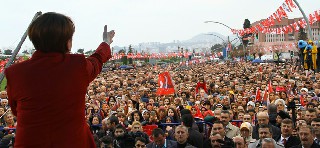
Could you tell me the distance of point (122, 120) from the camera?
10.2 metres

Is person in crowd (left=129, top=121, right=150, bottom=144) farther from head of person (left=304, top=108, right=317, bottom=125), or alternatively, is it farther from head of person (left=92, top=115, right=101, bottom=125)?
head of person (left=304, top=108, right=317, bottom=125)

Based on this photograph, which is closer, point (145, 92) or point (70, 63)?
point (70, 63)

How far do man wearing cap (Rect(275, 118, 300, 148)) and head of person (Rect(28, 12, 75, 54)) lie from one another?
5.32 m

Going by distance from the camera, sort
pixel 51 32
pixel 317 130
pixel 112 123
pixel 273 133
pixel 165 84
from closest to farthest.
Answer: pixel 51 32 < pixel 317 130 < pixel 273 133 < pixel 112 123 < pixel 165 84

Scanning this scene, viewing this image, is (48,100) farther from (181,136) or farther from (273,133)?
(273,133)

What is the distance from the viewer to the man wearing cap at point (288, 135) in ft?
23.9

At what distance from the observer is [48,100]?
2473mm

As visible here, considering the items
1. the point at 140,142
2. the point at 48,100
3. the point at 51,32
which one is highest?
the point at 51,32

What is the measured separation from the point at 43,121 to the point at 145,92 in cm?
1459

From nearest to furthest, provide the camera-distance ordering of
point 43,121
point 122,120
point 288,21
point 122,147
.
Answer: point 43,121 → point 122,147 → point 122,120 → point 288,21

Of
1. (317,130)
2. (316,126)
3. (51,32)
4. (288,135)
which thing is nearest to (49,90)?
(51,32)

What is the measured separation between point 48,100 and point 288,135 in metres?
5.51

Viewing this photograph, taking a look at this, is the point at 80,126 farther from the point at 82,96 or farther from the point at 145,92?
the point at 145,92

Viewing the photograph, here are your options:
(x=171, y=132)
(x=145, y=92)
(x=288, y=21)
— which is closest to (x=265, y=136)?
(x=171, y=132)
